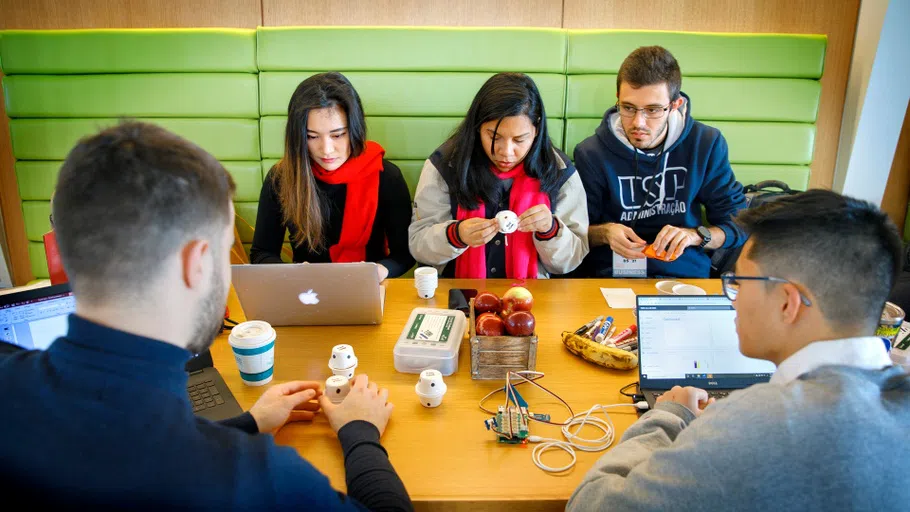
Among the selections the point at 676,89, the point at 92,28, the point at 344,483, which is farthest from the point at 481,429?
the point at 92,28

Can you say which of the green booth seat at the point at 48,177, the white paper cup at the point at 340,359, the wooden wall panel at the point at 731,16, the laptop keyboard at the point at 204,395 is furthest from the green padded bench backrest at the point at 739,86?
the laptop keyboard at the point at 204,395

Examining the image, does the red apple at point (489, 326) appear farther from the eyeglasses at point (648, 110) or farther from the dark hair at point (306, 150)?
the eyeglasses at point (648, 110)

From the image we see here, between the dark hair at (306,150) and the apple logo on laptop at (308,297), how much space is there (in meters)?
0.73

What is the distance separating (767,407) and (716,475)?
0.12 meters

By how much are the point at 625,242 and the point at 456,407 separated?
113 centimetres

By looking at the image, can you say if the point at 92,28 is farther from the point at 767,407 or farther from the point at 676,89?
the point at 767,407

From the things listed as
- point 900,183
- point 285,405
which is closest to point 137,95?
point 285,405

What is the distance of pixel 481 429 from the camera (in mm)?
1247

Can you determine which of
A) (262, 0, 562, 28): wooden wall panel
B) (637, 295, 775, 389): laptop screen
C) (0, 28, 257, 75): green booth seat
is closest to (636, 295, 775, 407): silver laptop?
(637, 295, 775, 389): laptop screen

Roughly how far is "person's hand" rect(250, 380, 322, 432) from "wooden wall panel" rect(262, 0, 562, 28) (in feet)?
7.02

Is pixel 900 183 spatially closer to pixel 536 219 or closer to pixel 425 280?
pixel 536 219

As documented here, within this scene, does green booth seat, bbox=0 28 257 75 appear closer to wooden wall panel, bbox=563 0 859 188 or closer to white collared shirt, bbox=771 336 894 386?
wooden wall panel, bbox=563 0 859 188

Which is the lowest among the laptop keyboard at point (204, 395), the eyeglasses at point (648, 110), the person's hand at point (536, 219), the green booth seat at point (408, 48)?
the laptop keyboard at point (204, 395)

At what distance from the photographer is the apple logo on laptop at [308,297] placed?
1624mm
